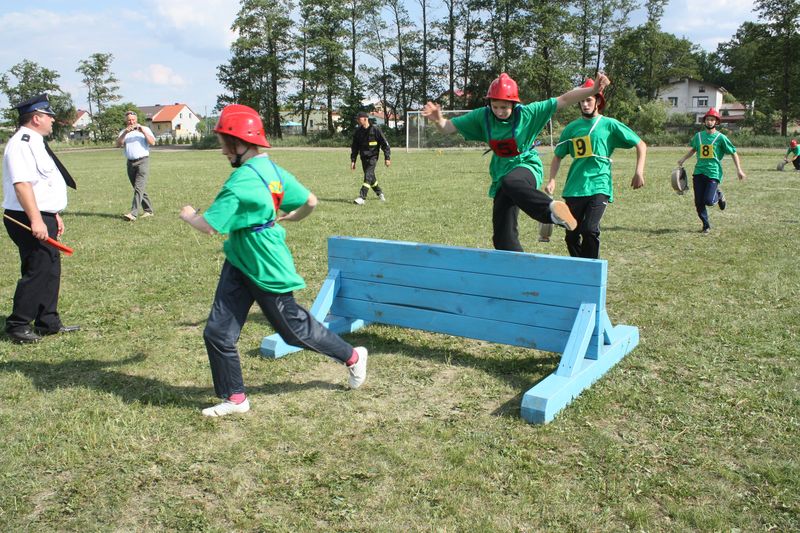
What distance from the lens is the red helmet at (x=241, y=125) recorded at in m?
4.16

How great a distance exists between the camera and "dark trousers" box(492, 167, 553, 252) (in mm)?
5789

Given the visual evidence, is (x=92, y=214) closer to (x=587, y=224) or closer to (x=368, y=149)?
(x=368, y=149)

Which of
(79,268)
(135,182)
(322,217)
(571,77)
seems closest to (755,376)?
(79,268)

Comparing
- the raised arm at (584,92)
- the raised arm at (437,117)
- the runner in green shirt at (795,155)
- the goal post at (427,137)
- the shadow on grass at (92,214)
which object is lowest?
the shadow on grass at (92,214)

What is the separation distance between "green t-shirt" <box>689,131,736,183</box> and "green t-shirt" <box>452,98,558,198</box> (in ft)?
22.3

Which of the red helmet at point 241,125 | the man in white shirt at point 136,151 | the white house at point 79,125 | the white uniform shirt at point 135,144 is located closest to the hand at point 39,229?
the red helmet at point 241,125

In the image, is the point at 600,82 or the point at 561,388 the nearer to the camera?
the point at 561,388

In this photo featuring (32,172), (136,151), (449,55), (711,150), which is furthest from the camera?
(449,55)

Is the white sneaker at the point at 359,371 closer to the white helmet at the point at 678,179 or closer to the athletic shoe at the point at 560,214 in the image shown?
the athletic shoe at the point at 560,214

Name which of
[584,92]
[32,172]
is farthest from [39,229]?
[584,92]

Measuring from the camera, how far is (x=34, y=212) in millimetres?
5977

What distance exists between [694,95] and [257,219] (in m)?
106

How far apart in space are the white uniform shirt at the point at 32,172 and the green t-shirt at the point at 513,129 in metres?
3.87

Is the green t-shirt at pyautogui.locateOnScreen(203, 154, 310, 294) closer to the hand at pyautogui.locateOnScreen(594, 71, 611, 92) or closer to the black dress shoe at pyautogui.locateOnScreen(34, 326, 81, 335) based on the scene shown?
the hand at pyautogui.locateOnScreen(594, 71, 611, 92)
